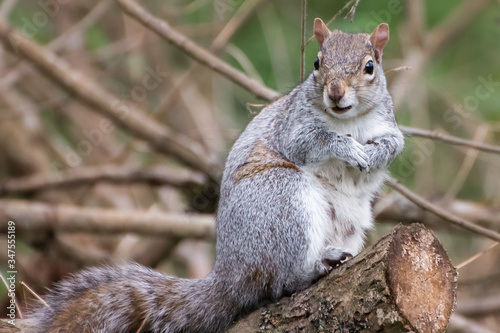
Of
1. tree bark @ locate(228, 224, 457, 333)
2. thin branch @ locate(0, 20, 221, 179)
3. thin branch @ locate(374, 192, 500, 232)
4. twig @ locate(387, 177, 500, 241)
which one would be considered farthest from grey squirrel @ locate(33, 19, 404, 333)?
thin branch @ locate(0, 20, 221, 179)

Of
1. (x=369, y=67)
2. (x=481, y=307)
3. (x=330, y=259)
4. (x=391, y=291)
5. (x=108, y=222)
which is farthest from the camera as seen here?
(x=481, y=307)

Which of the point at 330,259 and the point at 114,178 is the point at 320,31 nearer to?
the point at 330,259

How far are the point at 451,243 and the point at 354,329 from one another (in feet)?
15.9

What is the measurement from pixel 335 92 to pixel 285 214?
1.76 ft

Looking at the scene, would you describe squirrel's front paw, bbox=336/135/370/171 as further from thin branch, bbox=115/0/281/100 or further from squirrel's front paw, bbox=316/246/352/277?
thin branch, bbox=115/0/281/100

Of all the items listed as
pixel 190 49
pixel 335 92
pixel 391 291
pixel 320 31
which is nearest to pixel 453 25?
pixel 190 49

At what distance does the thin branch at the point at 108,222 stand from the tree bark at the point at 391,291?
7.15 feet

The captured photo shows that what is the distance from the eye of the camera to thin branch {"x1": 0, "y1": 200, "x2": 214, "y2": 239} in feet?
14.2

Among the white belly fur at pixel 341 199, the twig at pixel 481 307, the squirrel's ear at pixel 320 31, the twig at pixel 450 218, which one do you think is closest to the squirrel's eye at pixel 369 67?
the squirrel's ear at pixel 320 31

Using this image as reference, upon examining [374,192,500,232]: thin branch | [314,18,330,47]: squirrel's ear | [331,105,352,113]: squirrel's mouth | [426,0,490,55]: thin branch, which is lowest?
[374,192,500,232]: thin branch

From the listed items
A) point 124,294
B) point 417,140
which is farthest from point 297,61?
point 124,294

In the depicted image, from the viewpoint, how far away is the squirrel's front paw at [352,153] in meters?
2.65

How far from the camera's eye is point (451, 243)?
658cm

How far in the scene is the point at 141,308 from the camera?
2594mm
